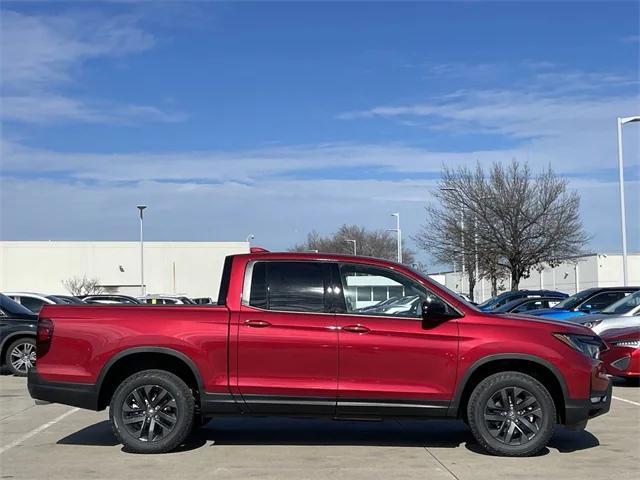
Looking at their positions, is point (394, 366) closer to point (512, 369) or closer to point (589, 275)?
point (512, 369)

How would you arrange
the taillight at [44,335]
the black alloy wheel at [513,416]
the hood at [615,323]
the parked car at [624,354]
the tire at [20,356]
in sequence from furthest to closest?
the tire at [20,356] → the hood at [615,323] → the parked car at [624,354] → the taillight at [44,335] → the black alloy wheel at [513,416]

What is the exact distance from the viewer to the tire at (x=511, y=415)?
739cm

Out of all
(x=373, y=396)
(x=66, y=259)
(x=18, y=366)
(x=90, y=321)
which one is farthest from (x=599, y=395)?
(x=66, y=259)

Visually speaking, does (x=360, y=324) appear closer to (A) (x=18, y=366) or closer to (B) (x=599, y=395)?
(B) (x=599, y=395)

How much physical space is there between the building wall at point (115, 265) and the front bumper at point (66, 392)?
5462 centimetres

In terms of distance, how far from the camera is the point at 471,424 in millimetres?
7402

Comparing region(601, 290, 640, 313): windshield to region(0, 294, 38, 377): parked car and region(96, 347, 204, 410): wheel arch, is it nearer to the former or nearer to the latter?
region(96, 347, 204, 410): wheel arch

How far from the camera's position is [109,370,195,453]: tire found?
24.4ft

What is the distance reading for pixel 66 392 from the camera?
7461 millimetres

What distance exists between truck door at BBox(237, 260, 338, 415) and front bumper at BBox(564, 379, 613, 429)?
7.45 ft

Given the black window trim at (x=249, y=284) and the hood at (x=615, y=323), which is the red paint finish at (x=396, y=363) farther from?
the hood at (x=615, y=323)

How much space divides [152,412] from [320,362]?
172 centimetres

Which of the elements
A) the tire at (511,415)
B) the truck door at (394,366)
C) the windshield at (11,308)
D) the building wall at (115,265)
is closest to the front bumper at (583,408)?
the tire at (511,415)

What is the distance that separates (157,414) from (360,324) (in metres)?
2.16
